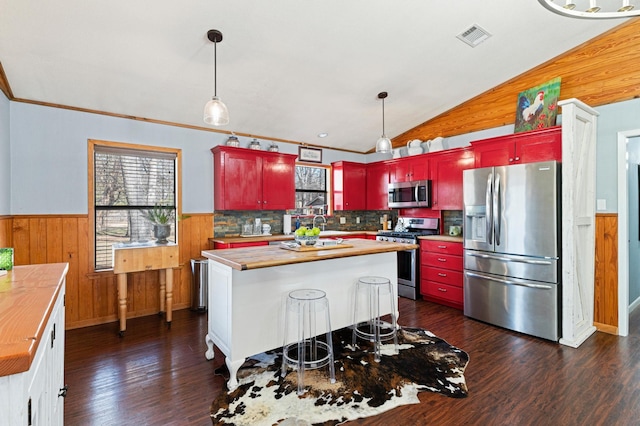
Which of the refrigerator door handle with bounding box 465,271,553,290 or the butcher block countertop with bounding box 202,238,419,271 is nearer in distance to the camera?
the butcher block countertop with bounding box 202,238,419,271

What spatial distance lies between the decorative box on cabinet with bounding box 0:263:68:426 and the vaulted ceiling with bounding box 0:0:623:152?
2.06 meters

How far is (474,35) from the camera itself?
3.23m

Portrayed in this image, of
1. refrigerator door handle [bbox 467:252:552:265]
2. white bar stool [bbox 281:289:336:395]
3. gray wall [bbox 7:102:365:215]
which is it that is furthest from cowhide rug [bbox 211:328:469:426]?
gray wall [bbox 7:102:365:215]

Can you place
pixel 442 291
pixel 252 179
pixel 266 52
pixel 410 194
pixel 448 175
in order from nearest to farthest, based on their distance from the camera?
pixel 266 52
pixel 442 291
pixel 252 179
pixel 448 175
pixel 410 194

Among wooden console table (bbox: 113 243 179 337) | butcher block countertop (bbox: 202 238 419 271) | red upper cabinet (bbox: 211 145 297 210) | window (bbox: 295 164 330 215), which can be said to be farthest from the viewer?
window (bbox: 295 164 330 215)

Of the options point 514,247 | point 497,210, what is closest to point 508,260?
point 514,247

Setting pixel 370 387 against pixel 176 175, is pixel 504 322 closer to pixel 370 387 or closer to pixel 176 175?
pixel 370 387

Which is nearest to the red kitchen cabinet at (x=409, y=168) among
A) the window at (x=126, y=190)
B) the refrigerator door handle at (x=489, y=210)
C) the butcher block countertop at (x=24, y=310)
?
the refrigerator door handle at (x=489, y=210)

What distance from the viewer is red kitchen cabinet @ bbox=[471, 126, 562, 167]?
11.3 feet

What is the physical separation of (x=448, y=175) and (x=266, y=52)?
309cm

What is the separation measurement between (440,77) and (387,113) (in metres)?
1.00

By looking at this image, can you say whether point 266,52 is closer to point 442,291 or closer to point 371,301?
point 371,301

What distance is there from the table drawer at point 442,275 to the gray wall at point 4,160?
15.8 feet

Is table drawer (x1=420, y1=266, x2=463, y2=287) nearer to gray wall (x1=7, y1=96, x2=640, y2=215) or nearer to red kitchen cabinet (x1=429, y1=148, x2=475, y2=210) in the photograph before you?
red kitchen cabinet (x1=429, y1=148, x2=475, y2=210)
